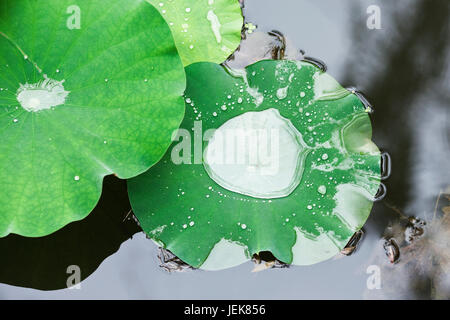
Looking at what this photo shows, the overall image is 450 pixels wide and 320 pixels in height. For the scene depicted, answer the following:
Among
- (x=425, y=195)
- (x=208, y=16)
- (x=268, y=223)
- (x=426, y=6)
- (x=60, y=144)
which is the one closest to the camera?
(x=60, y=144)

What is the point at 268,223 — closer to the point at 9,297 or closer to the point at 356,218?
the point at 356,218

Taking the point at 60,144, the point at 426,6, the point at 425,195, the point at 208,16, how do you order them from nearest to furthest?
the point at 60,144
the point at 208,16
the point at 425,195
the point at 426,6

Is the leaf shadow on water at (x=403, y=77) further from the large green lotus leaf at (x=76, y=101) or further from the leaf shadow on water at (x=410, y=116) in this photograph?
the large green lotus leaf at (x=76, y=101)

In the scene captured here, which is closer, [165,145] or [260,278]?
[165,145]

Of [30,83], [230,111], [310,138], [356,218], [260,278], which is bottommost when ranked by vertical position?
[260,278]
